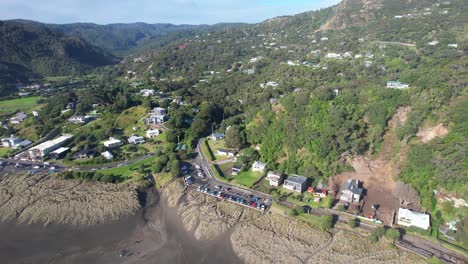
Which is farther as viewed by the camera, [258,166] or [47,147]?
[47,147]

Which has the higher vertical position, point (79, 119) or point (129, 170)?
point (79, 119)

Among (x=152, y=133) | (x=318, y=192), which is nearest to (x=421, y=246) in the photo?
(x=318, y=192)

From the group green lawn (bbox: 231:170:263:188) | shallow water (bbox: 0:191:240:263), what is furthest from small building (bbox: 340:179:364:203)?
shallow water (bbox: 0:191:240:263)

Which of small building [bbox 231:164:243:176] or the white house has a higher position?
the white house

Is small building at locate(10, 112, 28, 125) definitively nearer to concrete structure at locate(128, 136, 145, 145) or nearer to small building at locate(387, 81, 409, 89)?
concrete structure at locate(128, 136, 145, 145)

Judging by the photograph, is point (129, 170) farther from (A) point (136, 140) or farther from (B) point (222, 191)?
(B) point (222, 191)

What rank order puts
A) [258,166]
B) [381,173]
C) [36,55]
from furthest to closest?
1. [36,55]
2. [258,166]
3. [381,173]

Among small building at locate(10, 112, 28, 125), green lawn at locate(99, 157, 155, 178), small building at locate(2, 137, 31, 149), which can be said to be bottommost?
green lawn at locate(99, 157, 155, 178)

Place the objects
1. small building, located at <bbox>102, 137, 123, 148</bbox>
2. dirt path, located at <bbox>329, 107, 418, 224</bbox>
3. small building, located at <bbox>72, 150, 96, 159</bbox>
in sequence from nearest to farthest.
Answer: dirt path, located at <bbox>329, 107, 418, 224</bbox> < small building, located at <bbox>72, 150, 96, 159</bbox> < small building, located at <bbox>102, 137, 123, 148</bbox>
